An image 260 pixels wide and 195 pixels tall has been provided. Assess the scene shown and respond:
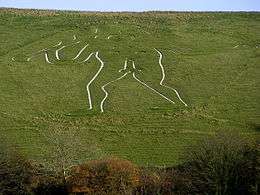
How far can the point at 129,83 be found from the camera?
7006 centimetres

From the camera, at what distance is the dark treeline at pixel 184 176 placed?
1655 inches

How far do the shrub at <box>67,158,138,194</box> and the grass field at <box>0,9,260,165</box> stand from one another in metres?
4.30

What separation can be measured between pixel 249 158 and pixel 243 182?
178 cm

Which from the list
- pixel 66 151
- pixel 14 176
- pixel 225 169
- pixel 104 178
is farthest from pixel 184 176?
pixel 14 176

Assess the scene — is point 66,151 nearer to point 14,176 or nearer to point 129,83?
point 14,176

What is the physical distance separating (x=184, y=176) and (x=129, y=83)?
91.0 feet

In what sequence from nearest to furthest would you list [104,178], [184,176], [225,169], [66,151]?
[225,169]
[104,178]
[184,176]
[66,151]

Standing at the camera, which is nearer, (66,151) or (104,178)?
(104,178)

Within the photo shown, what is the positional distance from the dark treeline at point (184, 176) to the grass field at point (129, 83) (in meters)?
4.23

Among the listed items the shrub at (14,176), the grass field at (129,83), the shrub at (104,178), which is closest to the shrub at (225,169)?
the shrub at (104,178)

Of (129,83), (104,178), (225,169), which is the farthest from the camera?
(129,83)

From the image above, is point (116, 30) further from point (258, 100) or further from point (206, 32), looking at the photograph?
point (258, 100)

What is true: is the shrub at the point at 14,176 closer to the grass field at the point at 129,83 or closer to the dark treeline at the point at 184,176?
the dark treeline at the point at 184,176

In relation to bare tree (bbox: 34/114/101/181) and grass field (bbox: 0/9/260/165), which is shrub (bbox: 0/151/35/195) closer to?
bare tree (bbox: 34/114/101/181)
